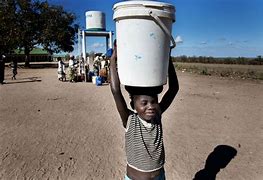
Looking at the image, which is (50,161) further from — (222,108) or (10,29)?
(10,29)

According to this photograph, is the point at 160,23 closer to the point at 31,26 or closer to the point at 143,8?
the point at 143,8

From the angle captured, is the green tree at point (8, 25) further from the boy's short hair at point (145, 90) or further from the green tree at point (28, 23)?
the boy's short hair at point (145, 90)

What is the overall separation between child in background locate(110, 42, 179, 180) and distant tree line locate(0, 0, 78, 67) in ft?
116

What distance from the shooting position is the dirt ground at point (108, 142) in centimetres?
420

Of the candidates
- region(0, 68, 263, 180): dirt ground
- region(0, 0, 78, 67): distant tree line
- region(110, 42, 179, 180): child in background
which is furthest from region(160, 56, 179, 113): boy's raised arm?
region(0, 0, 78, 67): distant tree line

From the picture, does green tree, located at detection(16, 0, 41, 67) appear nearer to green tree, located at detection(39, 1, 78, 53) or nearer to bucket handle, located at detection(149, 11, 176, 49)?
green tree, located at detection(39, 1, 78, 53)

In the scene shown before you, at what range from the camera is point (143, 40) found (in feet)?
6.76

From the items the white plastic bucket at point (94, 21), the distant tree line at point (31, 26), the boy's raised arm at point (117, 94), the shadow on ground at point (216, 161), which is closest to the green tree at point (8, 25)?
the distant tree line at point (31, 26)

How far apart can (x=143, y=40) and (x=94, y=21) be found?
15614 mm

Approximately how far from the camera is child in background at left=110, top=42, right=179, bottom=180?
2.16m

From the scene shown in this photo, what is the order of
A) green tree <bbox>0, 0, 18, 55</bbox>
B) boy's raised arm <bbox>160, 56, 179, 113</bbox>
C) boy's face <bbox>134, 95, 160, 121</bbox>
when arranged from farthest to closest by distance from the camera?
green tree <bbox>0, 0, 18, 55</bbox> → boy's raised arm <bbox>160, 56, 179, 113</bbox> → boy's face <bbox>134, 95, 160, 121</bbox>

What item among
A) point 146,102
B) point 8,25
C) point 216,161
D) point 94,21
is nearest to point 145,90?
point 146,102

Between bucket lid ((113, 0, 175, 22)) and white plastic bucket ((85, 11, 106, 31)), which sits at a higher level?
white plastic bucket ((85, 11, 106, 31))

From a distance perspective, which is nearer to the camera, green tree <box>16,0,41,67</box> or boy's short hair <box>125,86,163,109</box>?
boy's short hair <box>125,86,163,109</box>
